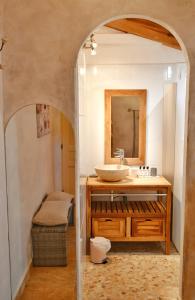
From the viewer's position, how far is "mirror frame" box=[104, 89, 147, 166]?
4.25 metres

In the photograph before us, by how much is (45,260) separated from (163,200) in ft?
6.90

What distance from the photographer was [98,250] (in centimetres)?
365

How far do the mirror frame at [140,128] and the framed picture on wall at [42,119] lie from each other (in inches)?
70.5

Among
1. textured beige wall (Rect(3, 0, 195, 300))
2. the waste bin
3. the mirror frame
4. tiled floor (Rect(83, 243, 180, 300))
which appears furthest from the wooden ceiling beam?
tiled floor (Rect(83, 243, 180, 300))

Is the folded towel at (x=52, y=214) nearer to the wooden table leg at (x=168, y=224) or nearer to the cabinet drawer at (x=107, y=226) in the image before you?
the cabinet drawer at (x=107, y=226)

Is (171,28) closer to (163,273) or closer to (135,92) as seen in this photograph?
(135,92)

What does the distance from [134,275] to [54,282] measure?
3.59 feet

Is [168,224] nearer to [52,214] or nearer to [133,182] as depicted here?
[133,182]

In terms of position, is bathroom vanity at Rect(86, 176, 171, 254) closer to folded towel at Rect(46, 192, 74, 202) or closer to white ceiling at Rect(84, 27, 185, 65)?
folded towel at Rect(46, 192, 74, 202)

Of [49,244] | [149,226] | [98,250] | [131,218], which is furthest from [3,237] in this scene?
[149,226]

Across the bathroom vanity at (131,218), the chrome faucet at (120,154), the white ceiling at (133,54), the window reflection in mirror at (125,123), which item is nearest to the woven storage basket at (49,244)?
the bathroom vanity at (131,218)

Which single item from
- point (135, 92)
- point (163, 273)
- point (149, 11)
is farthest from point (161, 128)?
point (149, 11)

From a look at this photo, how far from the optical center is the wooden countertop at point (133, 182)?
12.5 ft

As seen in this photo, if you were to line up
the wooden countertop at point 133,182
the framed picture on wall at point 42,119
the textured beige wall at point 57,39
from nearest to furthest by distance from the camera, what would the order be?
1. the textured beige wall at point 57,39
2. the framed picture on wall at point 42,119
3. the wooden countertop at point 133,182
